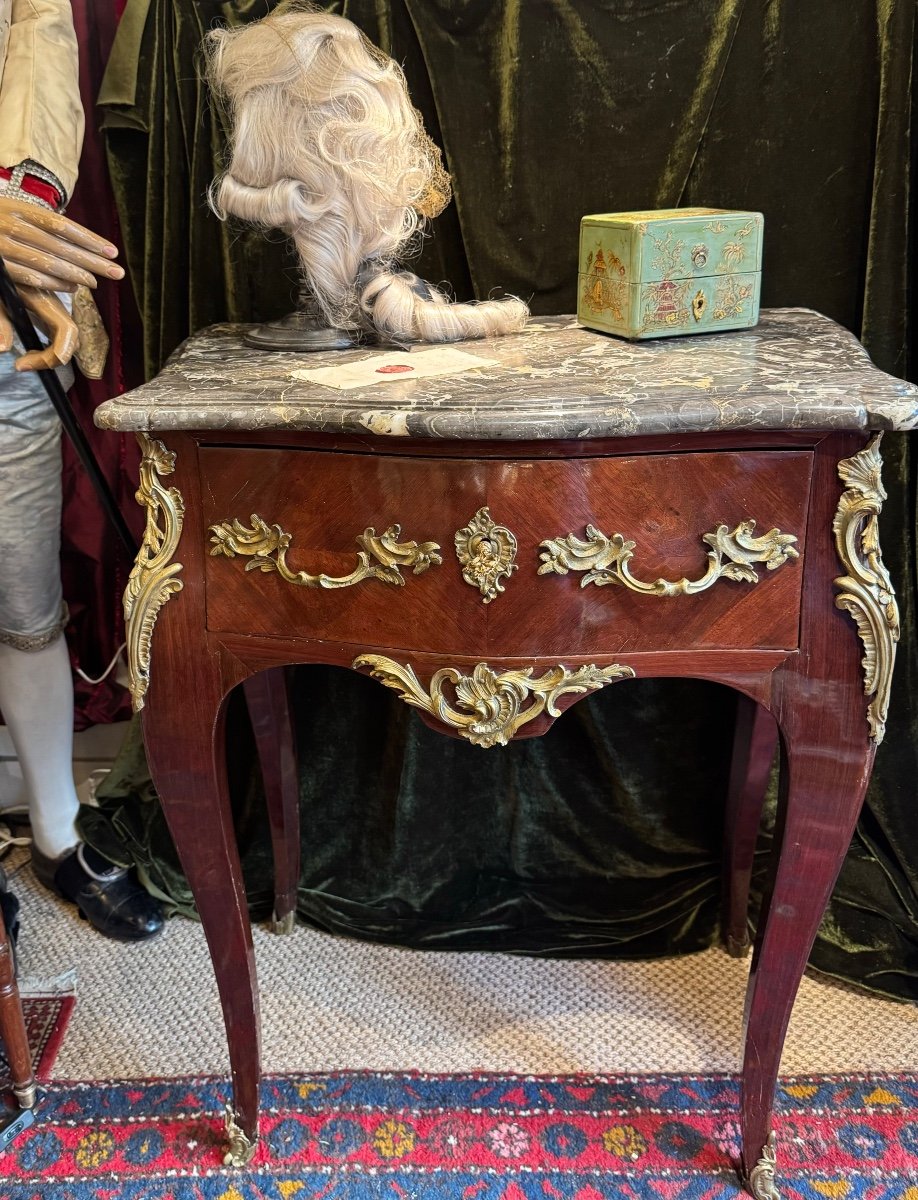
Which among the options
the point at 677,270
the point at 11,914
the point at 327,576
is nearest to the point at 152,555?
the point at 327,576

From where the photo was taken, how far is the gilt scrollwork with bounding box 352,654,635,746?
0.93 meters

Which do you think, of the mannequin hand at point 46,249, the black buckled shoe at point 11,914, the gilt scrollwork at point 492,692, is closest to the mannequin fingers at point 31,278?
the mannequin hand at point 46,249

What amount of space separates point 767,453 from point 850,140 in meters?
0.65

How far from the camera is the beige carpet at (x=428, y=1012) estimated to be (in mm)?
1322

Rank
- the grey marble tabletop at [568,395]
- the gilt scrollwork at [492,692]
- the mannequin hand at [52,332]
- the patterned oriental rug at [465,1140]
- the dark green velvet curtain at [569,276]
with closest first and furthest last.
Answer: the grey marble tabletop at [568,395] < the gilt scrollwork at [492,692] < the mannequin hand at [52,332] < the patterned oriental rug at [465,1140] < the dark green velvet curtain at [569,276]

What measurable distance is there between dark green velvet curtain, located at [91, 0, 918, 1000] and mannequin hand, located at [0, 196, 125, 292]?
13.4 inches


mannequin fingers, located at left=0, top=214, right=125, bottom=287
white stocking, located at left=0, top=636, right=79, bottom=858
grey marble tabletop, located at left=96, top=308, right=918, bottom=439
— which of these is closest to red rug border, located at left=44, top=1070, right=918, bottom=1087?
white stocking, located at left=0, top=636, right=79, bottom=858

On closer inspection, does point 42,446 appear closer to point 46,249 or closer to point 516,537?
point 46,249

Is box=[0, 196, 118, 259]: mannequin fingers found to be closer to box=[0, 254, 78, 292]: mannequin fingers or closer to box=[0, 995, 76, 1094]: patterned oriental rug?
box=[0, 254, 78, 292]: mannequin fingers

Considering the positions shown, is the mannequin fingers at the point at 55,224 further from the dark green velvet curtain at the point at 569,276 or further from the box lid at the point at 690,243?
the box lid at the point at 690,243

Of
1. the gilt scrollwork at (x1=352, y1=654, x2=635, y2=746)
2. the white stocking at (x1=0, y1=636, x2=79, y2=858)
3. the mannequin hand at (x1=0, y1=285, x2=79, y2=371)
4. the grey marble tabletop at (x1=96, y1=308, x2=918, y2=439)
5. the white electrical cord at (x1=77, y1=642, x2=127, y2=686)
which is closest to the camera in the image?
the grey marble tabletop at (x1=96, y1=308, x2=918, y2=439)

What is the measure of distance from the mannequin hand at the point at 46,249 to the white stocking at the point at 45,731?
1.93ft

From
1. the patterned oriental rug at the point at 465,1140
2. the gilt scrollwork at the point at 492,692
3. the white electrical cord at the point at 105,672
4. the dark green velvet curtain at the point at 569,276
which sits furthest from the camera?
the white electrical cord at the point at 105,672

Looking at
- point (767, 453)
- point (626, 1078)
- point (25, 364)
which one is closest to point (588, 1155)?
point (626, 1078)
